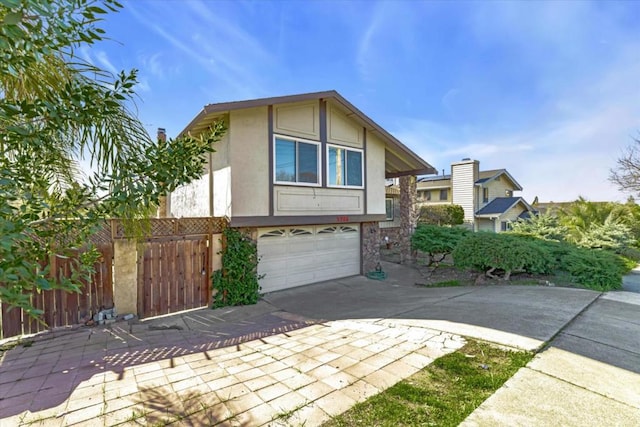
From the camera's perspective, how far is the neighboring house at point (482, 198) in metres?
25.6

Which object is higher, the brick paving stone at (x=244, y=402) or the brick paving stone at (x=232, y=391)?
the brick paving stone at (x=244, y=402)

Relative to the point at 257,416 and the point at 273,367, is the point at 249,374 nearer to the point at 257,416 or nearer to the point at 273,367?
the point at 273,367

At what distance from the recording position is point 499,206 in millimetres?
25828

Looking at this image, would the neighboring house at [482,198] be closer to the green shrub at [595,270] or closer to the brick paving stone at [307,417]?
the green shrub at [595,270]

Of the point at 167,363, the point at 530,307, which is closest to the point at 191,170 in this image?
the point at 167,363

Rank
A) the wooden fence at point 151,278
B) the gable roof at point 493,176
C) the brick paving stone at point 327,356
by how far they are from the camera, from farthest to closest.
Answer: the gable roof at point 493,176, the wooden fence at point 151,278, the brick paving stone at point 327,356

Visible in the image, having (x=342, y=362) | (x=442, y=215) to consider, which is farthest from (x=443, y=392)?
(x=442, y=215)

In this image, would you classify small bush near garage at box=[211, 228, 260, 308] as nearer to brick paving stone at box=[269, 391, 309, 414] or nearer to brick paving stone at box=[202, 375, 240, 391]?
brick paving stone at box=[202, 375, 240, 391]

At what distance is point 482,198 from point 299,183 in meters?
23.8

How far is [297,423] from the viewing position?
2.67m

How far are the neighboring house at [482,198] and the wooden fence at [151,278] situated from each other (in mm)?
21272

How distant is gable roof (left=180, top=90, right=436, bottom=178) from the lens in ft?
24.9

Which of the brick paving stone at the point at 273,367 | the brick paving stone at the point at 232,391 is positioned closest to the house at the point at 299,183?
the brick paving stone at the point at 273,367

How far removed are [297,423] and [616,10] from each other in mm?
12452
